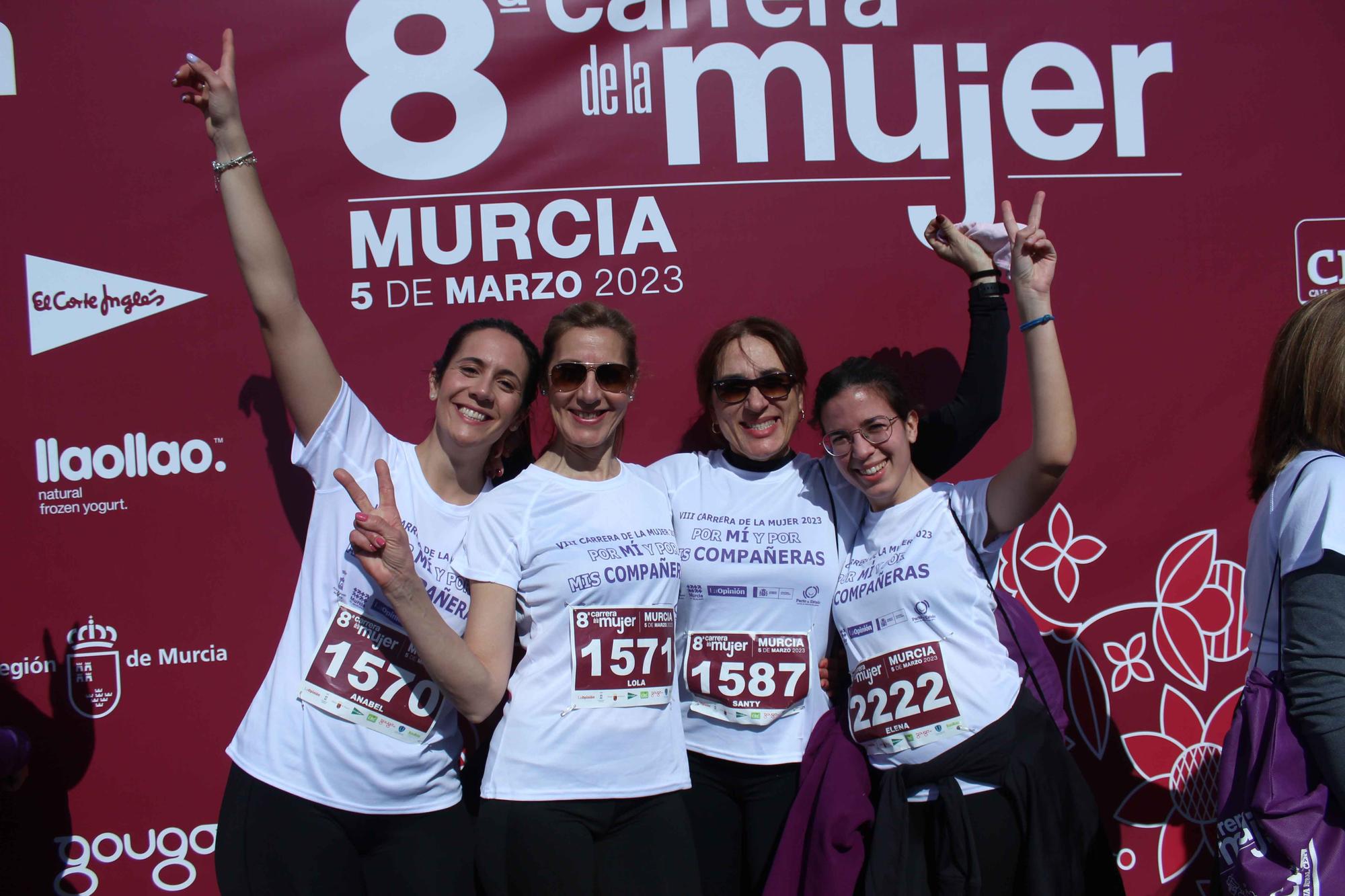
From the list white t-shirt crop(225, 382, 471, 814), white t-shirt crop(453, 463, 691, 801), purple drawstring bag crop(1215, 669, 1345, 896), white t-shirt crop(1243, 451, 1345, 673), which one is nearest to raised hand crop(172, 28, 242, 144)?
white t-shirt crop(225, 382, 471, 814)

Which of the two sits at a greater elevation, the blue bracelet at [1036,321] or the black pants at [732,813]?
the blue bracelet at [1036,321]

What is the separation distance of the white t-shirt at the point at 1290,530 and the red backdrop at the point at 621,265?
1.20m

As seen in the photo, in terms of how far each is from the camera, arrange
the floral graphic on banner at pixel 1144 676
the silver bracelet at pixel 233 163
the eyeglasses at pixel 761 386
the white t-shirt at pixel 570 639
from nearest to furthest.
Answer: the white t-shirt at pixel 570 639, the silver bracelet at pixel 233 163, the eyeglasses at pixel 761 386, the floral graphic on banner at pixel 1144 676

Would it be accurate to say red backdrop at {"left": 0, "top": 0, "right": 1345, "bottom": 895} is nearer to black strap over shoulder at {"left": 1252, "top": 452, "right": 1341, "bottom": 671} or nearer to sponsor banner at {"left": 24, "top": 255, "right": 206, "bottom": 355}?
sponsor banner at {"left": 24, "top": 255, "right": 206, "bottom": 355}

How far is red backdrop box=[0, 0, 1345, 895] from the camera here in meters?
2.75

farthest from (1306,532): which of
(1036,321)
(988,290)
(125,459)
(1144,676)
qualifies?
(125,459)

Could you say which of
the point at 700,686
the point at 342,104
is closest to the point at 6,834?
the point at 700,686

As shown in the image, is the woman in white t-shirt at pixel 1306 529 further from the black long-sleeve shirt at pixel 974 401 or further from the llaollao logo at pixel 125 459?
the llaollao logo at pixel 125 459

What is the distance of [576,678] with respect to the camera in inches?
78.6

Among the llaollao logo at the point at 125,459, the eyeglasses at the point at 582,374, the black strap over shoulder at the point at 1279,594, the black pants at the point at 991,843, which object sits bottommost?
the black pants at the point at 991,843

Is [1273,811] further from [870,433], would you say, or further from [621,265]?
[621,265]

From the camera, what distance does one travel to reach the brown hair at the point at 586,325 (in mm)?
2244

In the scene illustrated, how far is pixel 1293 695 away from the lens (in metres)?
1.61

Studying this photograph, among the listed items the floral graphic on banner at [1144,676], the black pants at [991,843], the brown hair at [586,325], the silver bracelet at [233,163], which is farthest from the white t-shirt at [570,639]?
the floral graphic on banner at [1144,676]
